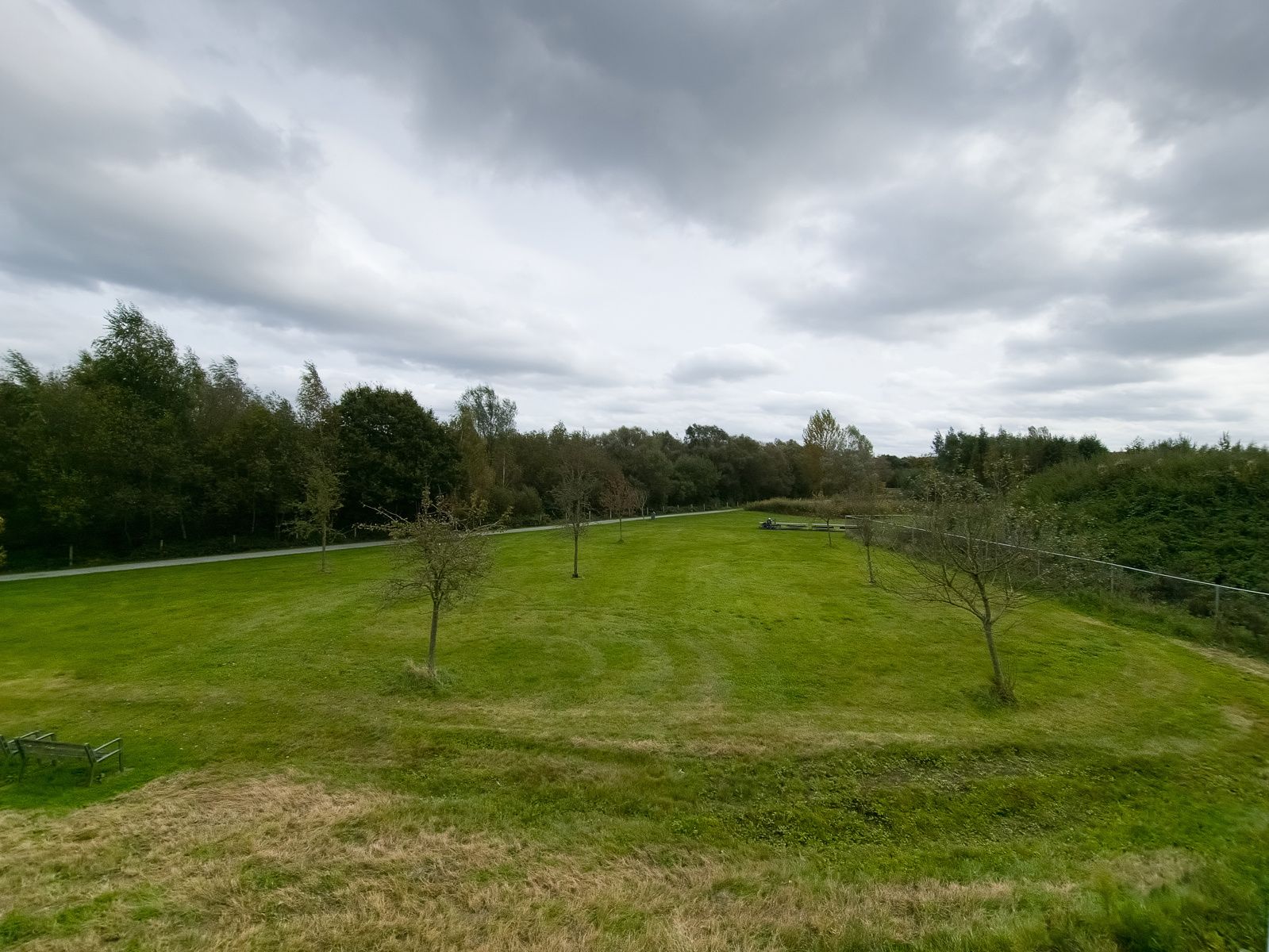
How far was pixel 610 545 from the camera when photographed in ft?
124

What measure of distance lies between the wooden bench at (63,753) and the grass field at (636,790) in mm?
288

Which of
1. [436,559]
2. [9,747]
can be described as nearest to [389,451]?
[436,559]

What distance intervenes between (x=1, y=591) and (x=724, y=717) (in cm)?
3194

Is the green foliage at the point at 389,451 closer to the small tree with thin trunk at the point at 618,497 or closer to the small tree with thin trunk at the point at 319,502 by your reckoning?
the small tree with thin trunk at the point at 319,502

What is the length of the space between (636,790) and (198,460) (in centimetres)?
4028

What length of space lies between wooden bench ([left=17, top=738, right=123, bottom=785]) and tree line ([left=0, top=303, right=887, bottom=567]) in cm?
1290

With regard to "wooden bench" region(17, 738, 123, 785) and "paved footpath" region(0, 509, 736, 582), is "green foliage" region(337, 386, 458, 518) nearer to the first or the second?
"paved footpath" region(0, 509, 736, 582)

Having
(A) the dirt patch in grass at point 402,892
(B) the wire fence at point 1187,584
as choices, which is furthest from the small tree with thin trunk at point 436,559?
(B) the wire fence at point 1187,584

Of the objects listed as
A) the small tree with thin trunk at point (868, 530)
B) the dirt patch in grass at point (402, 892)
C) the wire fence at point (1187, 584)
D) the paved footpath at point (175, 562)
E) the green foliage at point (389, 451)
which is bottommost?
the paved footpath at point (175, 562)

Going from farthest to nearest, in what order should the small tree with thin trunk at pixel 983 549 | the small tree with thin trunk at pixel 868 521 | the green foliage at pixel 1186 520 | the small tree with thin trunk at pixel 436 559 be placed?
the small tree with thin trunk at pixel 868 521 → the green foliage at pixel 1186 520 → the small tree with thin trunk at pixel 436 559 → the small tree with thin trunk at pixel 983 549

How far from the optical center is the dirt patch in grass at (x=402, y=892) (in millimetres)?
5316

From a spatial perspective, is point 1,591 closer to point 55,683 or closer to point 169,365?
point 55,683

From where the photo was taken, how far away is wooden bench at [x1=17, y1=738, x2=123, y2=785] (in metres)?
8.94

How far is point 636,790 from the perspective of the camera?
8.69m
